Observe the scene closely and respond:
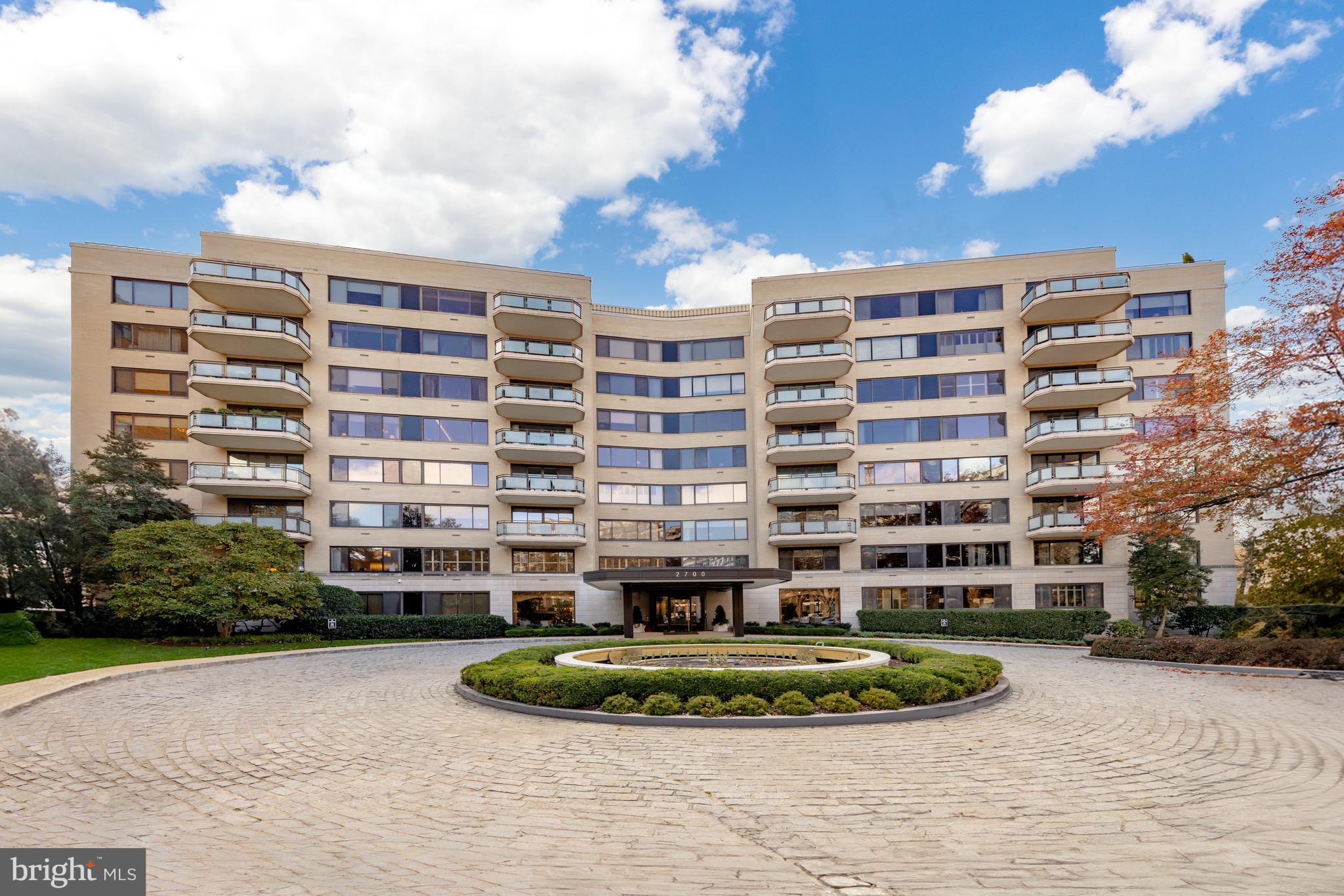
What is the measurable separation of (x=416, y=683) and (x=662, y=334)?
32.9 meters

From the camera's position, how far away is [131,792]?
903 cm

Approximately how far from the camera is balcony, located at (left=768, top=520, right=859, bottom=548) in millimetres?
42281

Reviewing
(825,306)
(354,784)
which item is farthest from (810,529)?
(354,784)

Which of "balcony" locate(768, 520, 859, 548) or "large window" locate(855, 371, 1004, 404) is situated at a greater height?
"large window" locate(855, 371, 1004, 404)

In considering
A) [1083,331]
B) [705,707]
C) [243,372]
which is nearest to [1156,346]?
[1083,331]

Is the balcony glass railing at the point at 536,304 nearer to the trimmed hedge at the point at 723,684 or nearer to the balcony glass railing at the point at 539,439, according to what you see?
the balcony glass railing at the point at 539,439

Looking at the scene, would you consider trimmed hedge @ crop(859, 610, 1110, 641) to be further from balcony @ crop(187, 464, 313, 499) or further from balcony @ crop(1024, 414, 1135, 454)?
balcony @ crop(187, 464, 313, 499)

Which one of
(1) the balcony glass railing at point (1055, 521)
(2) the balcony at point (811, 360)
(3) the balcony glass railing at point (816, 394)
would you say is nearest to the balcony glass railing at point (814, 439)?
Answer: (3) the balcony glass railing at point (816, 394)

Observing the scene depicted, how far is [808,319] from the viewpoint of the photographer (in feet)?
142

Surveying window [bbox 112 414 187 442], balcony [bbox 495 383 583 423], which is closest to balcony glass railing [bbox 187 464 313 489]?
window [bbox 112 414 187 442]

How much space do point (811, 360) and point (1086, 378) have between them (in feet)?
50.4

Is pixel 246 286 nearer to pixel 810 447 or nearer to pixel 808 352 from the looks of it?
pixel 808 352

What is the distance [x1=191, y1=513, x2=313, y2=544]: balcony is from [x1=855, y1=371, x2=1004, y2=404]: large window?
1330 inches

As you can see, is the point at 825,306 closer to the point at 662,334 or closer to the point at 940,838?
the point at 662,334
